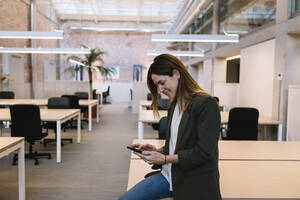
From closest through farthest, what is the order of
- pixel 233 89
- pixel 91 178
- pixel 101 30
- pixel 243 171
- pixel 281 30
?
pixel 243 171 → pixel 91 178 → pixel 281 30 → pixel 233 89 → pixel 101 30

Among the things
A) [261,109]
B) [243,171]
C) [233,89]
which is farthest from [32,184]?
[233,89]

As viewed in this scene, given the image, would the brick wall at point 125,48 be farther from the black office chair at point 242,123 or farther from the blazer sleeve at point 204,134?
the blazer sleeve at point 204,134

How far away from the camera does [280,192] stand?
1.45 m

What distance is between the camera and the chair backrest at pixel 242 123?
12.5ft

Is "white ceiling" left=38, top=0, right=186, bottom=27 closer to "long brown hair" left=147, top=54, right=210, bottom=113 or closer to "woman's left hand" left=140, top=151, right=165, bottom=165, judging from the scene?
"long brown hair" left=147, top=54, right=210, bottom=113

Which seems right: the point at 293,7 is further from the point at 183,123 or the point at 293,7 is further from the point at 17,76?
the point at 17,76

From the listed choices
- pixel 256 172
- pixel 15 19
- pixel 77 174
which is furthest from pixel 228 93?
pixel 15 19

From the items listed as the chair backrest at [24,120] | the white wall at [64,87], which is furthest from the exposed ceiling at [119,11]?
the chair backrest at [24,120]

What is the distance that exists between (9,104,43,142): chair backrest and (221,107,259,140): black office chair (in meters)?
2.95

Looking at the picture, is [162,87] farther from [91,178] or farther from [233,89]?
[233,89]

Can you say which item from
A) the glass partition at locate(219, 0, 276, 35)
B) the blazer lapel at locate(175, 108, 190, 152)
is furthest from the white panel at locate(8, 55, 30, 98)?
the blazer lapel at locate(175, 108, 190, 152)

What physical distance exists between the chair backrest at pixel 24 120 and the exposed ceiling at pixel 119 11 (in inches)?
377

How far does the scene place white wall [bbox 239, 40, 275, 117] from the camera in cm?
511

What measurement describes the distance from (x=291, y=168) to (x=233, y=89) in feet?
17.8
